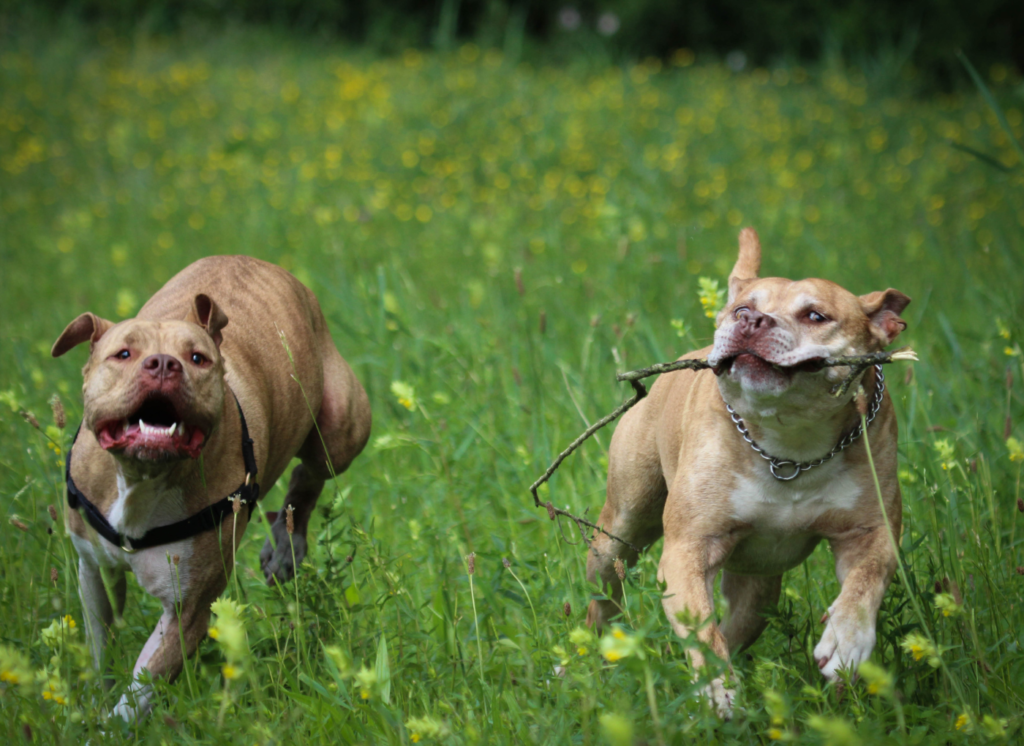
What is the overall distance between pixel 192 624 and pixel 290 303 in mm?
1366

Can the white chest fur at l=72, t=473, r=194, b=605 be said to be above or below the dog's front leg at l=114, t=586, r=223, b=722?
above

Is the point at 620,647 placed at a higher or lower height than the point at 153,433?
higher

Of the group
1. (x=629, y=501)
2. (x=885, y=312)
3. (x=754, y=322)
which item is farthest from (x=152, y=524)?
(x=885, y=312)

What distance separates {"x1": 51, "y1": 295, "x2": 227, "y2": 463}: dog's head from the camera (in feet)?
9.14

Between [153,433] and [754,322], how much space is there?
67.5 inches

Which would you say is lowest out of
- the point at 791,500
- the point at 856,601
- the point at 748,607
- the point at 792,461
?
the point at 748,607

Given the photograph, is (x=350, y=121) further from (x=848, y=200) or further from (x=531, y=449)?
(x=531, y=449)

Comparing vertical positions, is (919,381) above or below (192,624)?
above

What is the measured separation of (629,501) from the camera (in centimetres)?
335

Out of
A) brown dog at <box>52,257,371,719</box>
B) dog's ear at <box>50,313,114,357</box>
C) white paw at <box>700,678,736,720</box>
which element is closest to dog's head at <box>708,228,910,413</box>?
white paw at <box>700,678,736,720</box>

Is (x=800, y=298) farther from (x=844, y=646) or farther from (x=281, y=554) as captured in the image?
(x=281, y=554)

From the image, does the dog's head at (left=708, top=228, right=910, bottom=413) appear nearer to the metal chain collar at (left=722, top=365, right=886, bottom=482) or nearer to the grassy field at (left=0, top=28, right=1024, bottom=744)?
the metal chain collar at (left=722, top=365, right=886, bottom=482)

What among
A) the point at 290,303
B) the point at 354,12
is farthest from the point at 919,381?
the point at 354,12

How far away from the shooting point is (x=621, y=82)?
1294 centimetres
